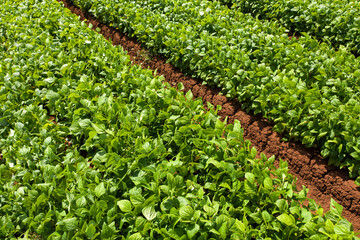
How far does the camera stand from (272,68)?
191 inches

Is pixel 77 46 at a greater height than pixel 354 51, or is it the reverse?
pixel 354 51

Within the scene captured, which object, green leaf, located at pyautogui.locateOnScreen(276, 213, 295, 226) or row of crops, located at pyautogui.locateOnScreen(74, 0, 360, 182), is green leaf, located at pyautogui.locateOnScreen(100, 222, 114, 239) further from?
row of crops, located at pyautogui.locateOnScreen(74, 0, 360, 182)

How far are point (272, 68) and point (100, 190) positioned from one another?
3676 millimetres

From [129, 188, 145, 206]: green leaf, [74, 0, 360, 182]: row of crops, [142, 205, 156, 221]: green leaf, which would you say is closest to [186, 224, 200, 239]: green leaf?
[142, 205, 156, 221]: green leaf

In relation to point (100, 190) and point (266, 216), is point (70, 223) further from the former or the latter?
point (266, 216)

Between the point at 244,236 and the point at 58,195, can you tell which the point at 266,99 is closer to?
the point at 244,236

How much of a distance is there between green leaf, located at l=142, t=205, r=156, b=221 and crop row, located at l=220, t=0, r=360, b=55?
508 centimetres

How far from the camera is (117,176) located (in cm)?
244

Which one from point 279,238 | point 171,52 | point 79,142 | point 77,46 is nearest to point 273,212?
point 279,238

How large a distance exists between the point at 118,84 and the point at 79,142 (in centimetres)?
98


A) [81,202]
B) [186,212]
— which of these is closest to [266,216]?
[186,212]

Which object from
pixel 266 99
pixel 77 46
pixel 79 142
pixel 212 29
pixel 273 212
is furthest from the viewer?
pixel 212 29

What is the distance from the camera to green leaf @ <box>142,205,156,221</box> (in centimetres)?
200

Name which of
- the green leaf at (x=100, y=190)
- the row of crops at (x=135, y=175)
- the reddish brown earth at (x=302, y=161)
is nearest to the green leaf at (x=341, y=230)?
the row of crops at (x=135, y=175)
